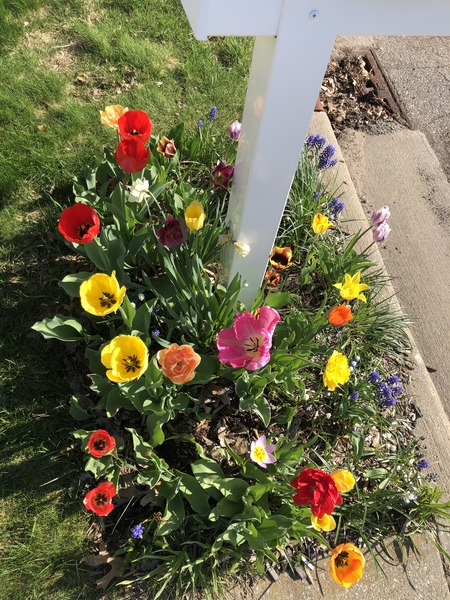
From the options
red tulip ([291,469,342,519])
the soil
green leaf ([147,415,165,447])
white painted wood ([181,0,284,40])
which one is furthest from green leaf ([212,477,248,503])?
the soil

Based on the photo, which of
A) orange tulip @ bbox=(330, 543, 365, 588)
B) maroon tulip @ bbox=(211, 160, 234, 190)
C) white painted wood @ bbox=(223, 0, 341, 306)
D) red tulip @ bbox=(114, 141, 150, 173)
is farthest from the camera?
maroon tulip @ bbox=(211, 160, 234, 190)

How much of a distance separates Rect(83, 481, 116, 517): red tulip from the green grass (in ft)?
1.09

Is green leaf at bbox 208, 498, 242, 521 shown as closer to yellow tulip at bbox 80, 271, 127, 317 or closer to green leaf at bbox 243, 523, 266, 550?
green leaf at bbox 243, 523, 266, 550

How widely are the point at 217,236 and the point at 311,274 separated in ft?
2.16

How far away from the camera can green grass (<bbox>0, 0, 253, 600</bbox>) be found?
1.84 m

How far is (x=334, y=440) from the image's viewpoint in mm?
2107

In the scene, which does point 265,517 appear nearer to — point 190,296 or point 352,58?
point 190,296

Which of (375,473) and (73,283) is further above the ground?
(73,283)

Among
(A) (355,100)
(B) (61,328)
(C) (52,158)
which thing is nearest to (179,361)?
(B) (61,328)

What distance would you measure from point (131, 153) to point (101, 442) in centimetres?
Answer: 90

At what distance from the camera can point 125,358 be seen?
1.57 meters

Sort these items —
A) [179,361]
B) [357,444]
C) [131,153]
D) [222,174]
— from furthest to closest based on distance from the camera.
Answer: [222,174]
[357,444]
[131,153]
[179,361]

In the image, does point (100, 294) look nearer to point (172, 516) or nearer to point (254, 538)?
point (172, 516)

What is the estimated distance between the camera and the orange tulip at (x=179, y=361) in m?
1.55
